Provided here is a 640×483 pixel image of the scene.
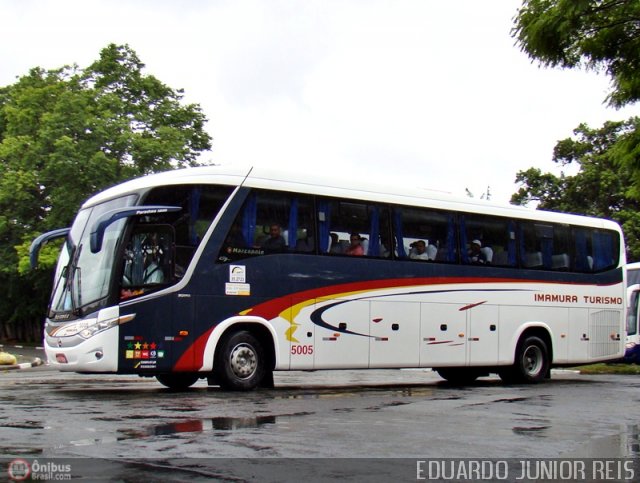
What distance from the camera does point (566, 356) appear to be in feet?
65.1

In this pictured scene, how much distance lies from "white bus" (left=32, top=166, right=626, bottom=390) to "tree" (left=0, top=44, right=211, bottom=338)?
2474 centimetres

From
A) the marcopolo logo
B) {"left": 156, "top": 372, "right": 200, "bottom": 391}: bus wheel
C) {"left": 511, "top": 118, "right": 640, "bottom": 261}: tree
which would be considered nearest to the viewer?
the marcopolo logo

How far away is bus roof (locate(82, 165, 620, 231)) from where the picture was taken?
14336mm

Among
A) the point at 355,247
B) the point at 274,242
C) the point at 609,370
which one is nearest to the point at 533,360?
the point at 355,247

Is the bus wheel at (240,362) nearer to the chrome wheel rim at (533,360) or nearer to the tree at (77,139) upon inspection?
the chrome wheel rim at (533,360)

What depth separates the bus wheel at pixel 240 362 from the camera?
14.2 metres

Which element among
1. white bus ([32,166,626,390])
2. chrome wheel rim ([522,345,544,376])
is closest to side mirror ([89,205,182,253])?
white bus ([32,166,626,390])

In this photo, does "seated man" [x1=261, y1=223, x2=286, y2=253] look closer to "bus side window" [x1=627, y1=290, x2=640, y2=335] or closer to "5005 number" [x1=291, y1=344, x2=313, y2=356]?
"5005 number" [x1=291, y1=344, x2=313, y2=356]

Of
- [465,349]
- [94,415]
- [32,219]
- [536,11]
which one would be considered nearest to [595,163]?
[32,219]

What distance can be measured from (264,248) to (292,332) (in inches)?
58.4

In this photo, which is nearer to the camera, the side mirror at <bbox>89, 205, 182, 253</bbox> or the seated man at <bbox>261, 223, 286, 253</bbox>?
the side mirror at <bbox>89, 205, 182, 253</bbox>

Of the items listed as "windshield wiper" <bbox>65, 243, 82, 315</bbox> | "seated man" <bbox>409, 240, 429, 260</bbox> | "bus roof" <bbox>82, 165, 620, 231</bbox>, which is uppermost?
"bus roof" <bbox>82, 165, 620, 231</bbox>

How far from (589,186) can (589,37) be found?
1455 inches

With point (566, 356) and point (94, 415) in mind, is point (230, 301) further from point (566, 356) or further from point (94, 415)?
point (566, 356)
